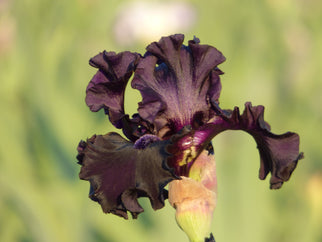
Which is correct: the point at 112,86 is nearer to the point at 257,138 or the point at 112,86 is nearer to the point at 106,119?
Result: the point at 257,138

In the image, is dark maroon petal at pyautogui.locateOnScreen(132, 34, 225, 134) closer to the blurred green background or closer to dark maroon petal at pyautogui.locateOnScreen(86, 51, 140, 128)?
dark maroon petal at pyautogui.locateOnScreen(86, 51, 140, 128)

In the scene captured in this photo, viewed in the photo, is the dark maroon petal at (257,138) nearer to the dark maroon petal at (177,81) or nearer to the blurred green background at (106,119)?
the dark maroon petal at (177,81)

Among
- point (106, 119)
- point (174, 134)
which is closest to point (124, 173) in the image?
point (174, 134)

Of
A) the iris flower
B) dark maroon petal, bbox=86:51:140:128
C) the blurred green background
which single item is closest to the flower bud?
the iris flower

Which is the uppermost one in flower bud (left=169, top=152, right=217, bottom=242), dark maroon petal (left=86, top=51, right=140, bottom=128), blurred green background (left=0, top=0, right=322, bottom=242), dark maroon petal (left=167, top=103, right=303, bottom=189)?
blurred green background (left=0, top=0, right=322, bottom=242)

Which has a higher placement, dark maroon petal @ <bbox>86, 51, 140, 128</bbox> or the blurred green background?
the blurred green background

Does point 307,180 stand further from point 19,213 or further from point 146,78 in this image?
point 146,78

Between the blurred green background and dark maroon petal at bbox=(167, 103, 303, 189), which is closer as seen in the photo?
dark maroon petal at bbox=(167, 103, 303, 189)

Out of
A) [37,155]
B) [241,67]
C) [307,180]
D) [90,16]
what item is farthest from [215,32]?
[37,155]

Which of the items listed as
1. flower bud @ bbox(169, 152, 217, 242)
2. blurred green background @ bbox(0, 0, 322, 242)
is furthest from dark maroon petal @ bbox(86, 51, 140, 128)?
blurred green background @ bbox(0, 0, 322, 242)
